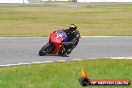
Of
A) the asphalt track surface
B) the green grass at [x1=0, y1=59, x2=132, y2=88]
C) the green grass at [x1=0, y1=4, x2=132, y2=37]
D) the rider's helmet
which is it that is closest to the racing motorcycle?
the asphalt track surface

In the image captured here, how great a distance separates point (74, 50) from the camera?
19609 millimetres

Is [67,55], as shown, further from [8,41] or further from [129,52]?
[8,41]

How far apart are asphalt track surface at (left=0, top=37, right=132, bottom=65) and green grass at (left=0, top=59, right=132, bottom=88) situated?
6.72 ft

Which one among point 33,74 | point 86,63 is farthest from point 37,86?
point 86,63

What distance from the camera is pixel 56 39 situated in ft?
55.8

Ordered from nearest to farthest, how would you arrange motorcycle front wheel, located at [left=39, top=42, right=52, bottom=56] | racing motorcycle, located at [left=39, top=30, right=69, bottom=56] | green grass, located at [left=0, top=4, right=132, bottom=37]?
racing motorcycle, located at [left=39, top=30, right=69, bottom=56]
motorcycle front wheel, located at [left=39, top=42, right=52, bottom=56]
green grass, located at [left=0, top=4, right=132, bottom=37]

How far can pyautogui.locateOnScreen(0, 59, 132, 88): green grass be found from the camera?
1101cm

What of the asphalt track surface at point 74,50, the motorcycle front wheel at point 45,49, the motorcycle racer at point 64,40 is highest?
the motorcycle racer at point 64,40

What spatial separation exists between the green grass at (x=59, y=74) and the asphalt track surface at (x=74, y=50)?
2047 mm

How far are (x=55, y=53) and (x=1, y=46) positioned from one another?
12.4ft

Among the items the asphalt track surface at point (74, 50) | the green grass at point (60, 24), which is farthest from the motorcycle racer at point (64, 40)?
the green grass at point (60, 24)

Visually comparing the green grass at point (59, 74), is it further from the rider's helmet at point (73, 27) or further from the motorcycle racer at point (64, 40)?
the rider's helmet at point (73, 27)

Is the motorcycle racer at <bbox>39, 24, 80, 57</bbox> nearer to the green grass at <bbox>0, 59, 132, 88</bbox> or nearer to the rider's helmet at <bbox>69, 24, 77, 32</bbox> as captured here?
the rider's helmet at <bbox>69, 24, 77, 32</bbox>

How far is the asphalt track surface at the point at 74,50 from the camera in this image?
16.9 meters
